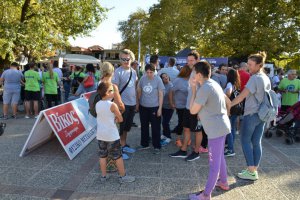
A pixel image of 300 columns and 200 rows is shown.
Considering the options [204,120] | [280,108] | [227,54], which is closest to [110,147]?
[204,120]

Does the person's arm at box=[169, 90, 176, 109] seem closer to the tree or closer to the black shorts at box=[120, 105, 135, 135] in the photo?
the black shorts at box=[120, 105, 135, 135]

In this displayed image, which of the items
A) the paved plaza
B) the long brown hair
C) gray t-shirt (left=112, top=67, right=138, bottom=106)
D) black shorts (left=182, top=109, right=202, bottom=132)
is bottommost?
the paved plaza

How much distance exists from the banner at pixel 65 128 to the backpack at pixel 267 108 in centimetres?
323

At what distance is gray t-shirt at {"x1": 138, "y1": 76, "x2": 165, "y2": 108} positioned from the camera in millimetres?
5352

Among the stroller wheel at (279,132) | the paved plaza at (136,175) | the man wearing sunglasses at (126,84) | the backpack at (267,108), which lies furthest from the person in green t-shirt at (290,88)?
the man wearing sunglasses at (126,84)

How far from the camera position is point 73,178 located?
14.0 ft

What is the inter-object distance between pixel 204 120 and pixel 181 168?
63.1 inches

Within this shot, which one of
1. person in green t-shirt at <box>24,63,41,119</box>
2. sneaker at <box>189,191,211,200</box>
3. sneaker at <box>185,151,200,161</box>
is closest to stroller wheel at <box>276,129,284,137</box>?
sneaker at <box>185,151,200,161</box>

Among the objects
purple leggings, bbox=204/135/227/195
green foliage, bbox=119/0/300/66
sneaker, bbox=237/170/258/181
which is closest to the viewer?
purple leggings, bbox=204/135/227/195

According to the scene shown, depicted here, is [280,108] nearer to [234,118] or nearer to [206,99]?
[234,118]

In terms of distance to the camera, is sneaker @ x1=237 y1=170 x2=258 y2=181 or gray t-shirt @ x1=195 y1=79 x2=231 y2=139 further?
sneaker @ x1=237 y1=170 x2=258 y2=181

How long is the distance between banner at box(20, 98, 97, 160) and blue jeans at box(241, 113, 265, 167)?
9.65 feet

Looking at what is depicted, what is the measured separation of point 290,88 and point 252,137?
14.0 ft

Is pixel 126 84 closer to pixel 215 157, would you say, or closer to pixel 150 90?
pixel 150 90
